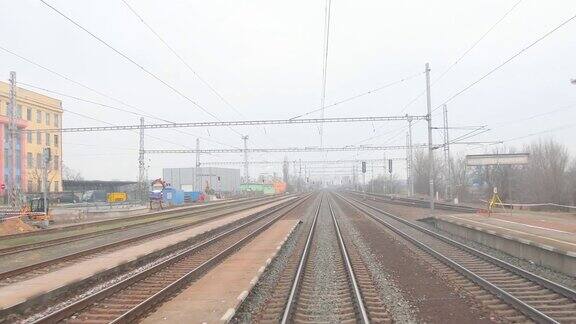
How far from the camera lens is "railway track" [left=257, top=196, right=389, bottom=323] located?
9.12 m

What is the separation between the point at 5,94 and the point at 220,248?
64.3 metres

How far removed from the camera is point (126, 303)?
406 inches

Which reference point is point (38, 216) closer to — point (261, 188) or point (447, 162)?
point (447, 162)

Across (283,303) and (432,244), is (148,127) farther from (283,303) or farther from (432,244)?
(283,303)

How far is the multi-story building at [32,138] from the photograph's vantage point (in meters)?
69.7

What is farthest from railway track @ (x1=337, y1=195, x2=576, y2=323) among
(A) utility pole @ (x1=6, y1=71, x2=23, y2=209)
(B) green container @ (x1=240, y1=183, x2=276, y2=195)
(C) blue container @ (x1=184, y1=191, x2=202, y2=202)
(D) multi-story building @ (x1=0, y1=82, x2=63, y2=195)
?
(B) green container @ (x1=240, y1=183, x2=276, y2=195)

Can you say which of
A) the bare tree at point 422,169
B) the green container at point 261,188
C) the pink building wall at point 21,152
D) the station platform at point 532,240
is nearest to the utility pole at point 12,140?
the station platform at point 532,240

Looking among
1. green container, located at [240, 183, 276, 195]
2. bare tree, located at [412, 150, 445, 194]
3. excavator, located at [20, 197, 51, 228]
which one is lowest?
excavator, located at [20, 197, 51, 228]

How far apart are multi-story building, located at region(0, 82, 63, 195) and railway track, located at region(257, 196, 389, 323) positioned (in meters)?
60.5

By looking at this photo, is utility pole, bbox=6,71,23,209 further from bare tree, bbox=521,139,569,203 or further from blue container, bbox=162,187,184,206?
bare tree, bbox=521,139,569,203

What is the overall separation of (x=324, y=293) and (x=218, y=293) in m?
2.27

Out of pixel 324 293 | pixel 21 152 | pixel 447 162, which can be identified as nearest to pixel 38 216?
pixel 324 293

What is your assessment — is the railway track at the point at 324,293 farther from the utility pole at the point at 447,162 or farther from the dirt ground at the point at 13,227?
the utility pole at the point at 447,162

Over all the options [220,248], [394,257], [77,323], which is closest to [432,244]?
[394,257]
